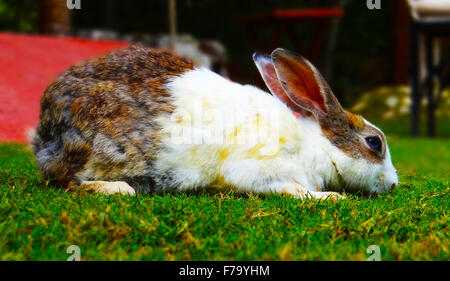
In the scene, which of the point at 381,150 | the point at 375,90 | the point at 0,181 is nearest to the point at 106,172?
the point at 0,181

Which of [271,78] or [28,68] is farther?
[28,68]

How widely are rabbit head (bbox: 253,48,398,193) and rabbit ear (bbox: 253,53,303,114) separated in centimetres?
3

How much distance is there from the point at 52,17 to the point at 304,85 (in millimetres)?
9184

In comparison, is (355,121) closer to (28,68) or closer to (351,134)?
(351,134)

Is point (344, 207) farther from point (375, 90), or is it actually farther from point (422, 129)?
point (375, 90)

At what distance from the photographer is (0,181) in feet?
11.2

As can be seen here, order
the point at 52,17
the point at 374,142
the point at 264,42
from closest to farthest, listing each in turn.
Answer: the point at 374,142, the point at 52,17, the point at 264,42

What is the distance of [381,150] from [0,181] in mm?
2199

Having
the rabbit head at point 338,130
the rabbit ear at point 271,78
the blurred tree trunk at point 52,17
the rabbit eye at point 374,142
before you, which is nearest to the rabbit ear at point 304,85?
the rabbit head at point 338,130

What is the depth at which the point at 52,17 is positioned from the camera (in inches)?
459

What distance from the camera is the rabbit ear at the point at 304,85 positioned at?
3529 millimetres

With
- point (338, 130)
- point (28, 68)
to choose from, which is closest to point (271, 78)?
point (338, 130)

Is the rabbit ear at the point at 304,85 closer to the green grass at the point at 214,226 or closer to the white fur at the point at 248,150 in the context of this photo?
the white fur at the point at 248,150
